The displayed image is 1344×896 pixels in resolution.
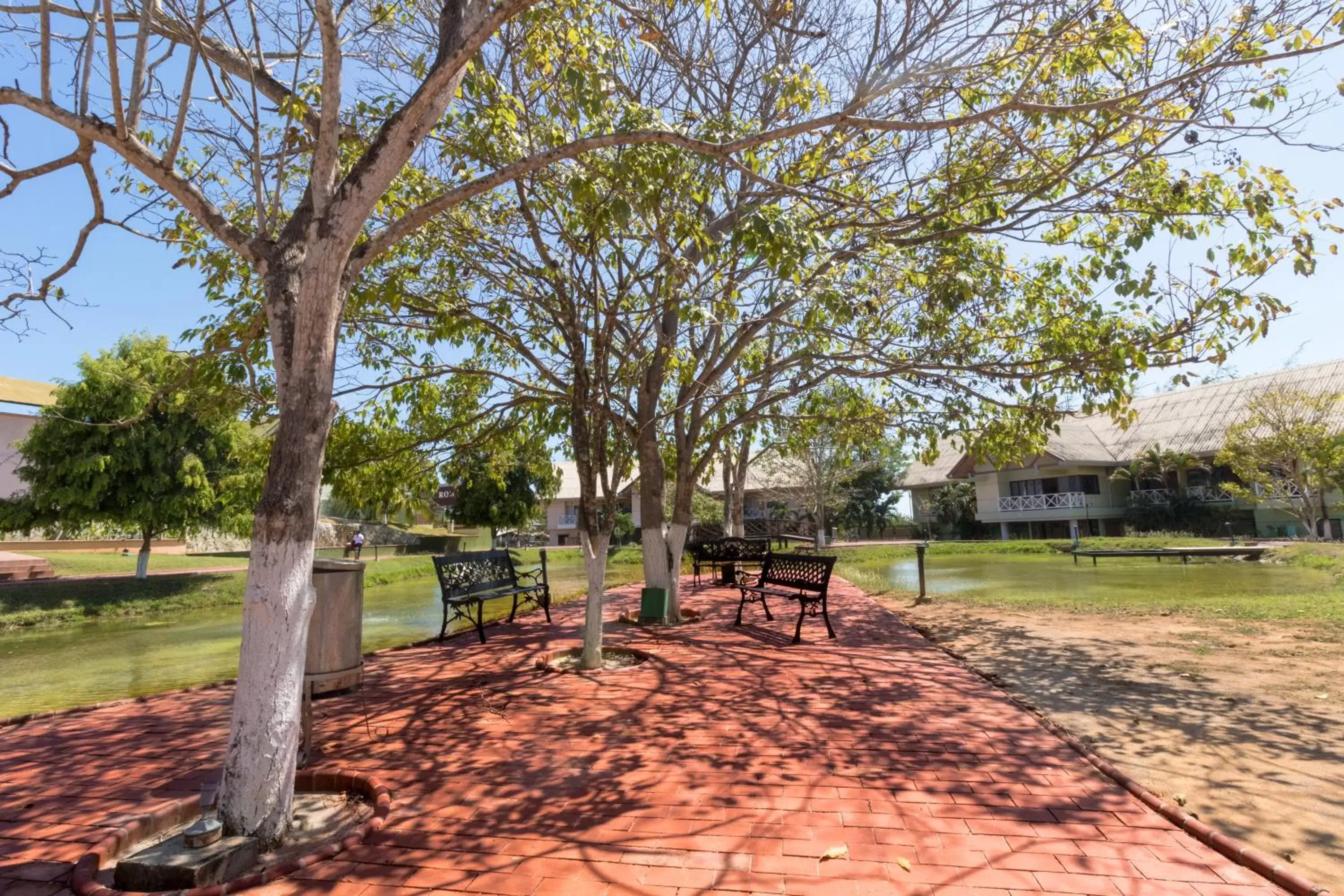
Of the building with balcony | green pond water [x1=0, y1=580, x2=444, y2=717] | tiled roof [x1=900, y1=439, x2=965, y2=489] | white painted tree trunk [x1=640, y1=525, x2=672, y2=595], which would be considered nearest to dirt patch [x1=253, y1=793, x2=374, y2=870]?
green pond water [x1=0, y1=580, x2=444, y2=717]

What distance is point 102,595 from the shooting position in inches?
643

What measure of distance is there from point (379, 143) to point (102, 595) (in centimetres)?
1733

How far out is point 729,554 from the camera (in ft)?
47.0

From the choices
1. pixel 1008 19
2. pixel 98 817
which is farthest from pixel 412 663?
pixel 1008 19

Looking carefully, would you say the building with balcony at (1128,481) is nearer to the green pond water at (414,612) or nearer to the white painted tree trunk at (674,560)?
the green pond water at (414,612)

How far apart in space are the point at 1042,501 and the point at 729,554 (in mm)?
23692

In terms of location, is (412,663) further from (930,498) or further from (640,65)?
(930,498)

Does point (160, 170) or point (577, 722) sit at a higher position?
point (160, 170)

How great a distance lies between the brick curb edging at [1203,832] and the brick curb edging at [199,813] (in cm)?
369

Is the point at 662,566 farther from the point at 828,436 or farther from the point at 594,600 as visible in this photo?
the point at 828,436

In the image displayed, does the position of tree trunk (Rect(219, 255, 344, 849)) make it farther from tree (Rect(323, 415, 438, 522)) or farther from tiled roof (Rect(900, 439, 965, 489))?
tiled roof (Rect(900, 439, 965, 489))

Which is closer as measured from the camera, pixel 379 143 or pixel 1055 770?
pixel 379 143

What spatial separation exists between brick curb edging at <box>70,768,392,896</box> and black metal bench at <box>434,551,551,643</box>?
4.03m

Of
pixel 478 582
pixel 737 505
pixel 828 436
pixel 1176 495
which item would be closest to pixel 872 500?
pixel 1176 495
